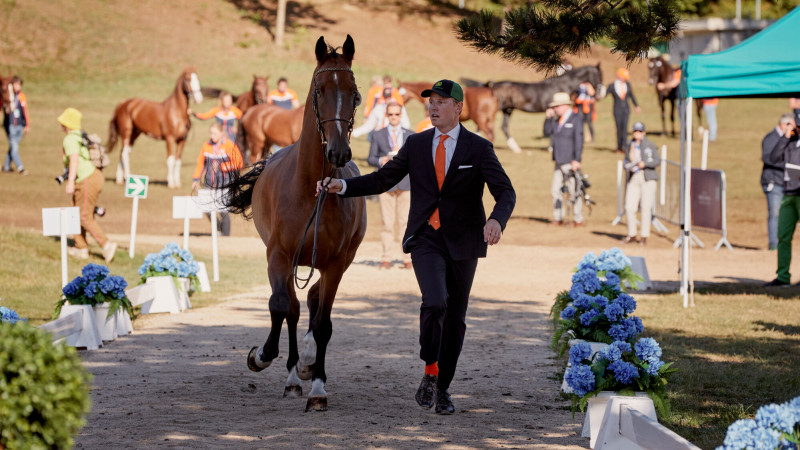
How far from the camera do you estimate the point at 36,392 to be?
3232 mm

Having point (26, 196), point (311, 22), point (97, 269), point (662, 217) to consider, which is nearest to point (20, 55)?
point (311, 22)

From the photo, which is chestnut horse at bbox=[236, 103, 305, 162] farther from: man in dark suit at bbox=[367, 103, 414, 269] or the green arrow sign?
the green arrow sign

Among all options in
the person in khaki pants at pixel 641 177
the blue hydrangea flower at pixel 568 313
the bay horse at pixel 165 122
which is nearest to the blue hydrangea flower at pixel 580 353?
the blue hydrangea flower at pixel 568 313

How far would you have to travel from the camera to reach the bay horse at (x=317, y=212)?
646 cm

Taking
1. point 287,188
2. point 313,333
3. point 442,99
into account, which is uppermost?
point 442,99

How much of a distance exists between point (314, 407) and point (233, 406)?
597 mm

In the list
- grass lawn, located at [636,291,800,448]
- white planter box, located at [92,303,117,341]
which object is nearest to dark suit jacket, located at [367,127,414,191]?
grass lawn, located at [636,291,800,448]

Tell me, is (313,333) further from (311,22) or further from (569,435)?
(311,22)

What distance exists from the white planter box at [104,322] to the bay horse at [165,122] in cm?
1485

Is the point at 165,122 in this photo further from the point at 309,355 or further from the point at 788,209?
the point at 309,355

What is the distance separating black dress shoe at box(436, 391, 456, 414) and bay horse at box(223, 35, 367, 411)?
0.79m

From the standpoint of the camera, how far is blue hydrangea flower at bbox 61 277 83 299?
9.38 meters

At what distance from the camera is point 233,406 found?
269 inches

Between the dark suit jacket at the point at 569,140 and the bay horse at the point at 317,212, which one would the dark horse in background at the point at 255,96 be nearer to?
the dark suit jacket at the point at 569,140
